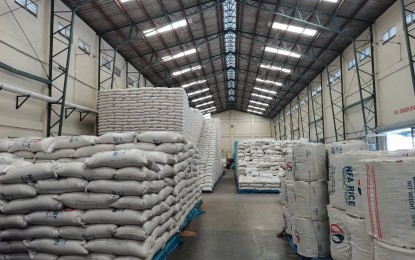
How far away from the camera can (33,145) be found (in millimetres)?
4438

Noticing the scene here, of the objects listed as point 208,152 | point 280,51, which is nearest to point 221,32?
point 280,51

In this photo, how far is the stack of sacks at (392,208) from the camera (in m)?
2.06

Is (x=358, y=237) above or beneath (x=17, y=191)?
beneath

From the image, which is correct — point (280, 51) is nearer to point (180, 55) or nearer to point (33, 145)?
point (180, 55)

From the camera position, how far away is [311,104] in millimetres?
20469

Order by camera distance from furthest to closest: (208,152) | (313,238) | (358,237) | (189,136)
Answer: (208,152), (189,136), (313,238), (358,237)

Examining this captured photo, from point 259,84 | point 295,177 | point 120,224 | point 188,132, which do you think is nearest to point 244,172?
point 188,132

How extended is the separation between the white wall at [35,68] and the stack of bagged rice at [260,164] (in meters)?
6.27

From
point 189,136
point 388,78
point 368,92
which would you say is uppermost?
point 388,78

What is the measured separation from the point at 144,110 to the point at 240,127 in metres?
26.5

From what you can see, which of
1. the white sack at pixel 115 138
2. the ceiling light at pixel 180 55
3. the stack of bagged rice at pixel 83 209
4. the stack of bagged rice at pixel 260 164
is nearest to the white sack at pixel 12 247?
the stack of bagged rice at pixel 83 209

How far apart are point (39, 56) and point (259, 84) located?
17521 mm

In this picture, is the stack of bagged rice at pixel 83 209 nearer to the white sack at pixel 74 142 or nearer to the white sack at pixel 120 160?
the white sack at pixel 120 160

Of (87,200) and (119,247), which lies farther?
(87,200)
